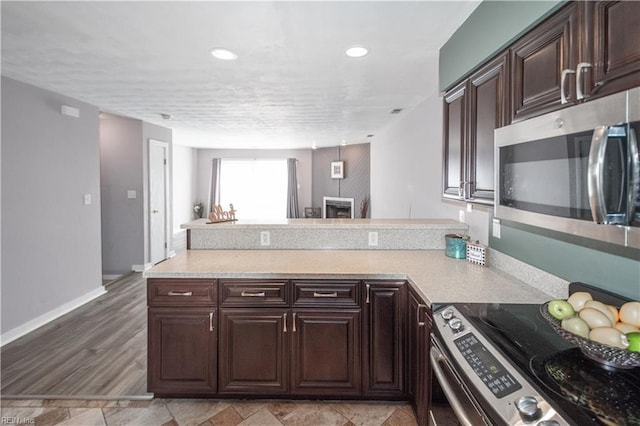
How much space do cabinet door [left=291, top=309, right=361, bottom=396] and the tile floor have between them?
0.17 metres

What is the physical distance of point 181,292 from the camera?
2.06 m

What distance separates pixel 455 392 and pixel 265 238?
1.80 meters

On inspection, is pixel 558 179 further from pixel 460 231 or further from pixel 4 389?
pixel 4 389

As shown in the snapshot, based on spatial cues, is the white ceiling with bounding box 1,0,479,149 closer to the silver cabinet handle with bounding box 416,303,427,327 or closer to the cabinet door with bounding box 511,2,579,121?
the cabinet door with bounding box 511,2,579,121

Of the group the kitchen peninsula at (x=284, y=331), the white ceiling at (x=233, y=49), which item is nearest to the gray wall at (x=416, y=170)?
the white ceiling at (x=233, y=49)

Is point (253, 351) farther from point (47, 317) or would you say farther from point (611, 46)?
point (47, 317)

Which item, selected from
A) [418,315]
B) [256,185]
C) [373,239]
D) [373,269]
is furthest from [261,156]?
[418,315]

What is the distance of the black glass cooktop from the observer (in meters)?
0.81

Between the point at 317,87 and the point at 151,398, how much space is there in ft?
9.71

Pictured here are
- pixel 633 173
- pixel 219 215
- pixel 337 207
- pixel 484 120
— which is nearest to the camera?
pixel 633 173

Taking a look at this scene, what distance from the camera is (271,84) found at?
3.29 meters

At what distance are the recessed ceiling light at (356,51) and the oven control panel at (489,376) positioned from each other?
6.26 ft

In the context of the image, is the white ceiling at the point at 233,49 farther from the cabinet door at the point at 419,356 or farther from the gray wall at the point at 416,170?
the cabinet door at the point at 419,356

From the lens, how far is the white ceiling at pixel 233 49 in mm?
1944
